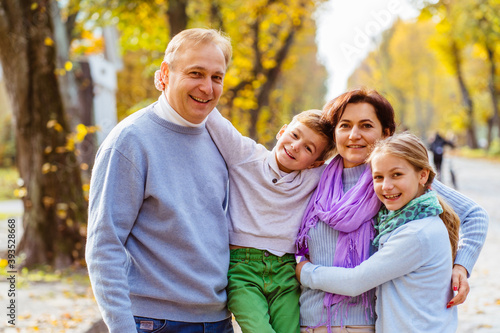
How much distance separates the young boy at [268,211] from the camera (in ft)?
8.58

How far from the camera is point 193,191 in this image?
244 cm

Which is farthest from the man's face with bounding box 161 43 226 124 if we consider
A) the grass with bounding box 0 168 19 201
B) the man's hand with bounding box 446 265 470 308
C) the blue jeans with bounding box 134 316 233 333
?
the grass with bounding box 0 168 19 201

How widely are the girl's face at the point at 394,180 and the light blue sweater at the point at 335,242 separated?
0.85 feet

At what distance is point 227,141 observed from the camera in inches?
110

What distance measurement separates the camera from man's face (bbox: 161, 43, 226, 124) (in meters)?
2.44

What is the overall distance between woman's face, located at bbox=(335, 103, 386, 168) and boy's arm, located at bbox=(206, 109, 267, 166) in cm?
53

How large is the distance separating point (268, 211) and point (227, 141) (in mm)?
427

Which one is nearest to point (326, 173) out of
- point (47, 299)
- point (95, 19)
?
point (47, 299)

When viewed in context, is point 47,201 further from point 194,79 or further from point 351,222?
point 351,222

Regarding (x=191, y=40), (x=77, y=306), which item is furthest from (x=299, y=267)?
(x=77, y=306)

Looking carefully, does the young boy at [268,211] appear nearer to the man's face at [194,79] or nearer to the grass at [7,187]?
the man's face at [194,79]

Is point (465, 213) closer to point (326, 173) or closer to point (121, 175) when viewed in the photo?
point (326, 173)

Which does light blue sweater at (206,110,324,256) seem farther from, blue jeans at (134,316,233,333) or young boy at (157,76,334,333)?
blue jeans at (134,316,233,333)

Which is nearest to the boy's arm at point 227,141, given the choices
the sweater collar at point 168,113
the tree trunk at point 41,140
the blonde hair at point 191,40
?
the sweater collar at point 168,113
